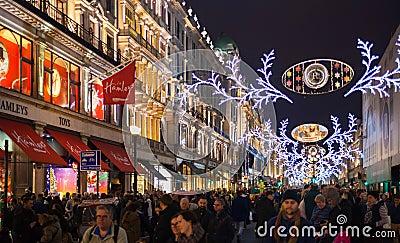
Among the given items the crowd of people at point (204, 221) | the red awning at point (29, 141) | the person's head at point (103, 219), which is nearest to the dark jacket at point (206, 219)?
the crowd of people at point (204, 221)

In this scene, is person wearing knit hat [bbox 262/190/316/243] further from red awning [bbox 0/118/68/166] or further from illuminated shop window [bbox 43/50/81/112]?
illuminated shop window [bbox 43/50/81/112]

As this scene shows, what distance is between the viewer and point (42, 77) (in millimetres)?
28016

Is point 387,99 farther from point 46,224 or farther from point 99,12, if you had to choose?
point 46,224

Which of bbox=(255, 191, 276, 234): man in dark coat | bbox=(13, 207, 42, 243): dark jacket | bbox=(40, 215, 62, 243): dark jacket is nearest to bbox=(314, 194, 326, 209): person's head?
bbox=(40, 215, 62, 243): dark jacket

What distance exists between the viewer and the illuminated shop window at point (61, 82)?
29.0 m

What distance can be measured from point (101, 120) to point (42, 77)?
29.0 ft

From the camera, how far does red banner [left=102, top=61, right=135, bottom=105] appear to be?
28000 millimetres

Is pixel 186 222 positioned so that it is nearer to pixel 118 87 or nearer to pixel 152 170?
pixel 118 87

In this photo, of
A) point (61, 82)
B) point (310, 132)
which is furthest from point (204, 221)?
point (310, 132)

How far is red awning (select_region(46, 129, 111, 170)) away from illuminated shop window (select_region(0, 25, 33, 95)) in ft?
10.6

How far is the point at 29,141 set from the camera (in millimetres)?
24875

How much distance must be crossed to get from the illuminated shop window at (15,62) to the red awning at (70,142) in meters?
3.22

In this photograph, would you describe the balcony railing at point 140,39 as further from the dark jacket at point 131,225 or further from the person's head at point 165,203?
the person's head at point 165,203

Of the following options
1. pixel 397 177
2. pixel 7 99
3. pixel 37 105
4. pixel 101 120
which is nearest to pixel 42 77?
pixel 37 105
